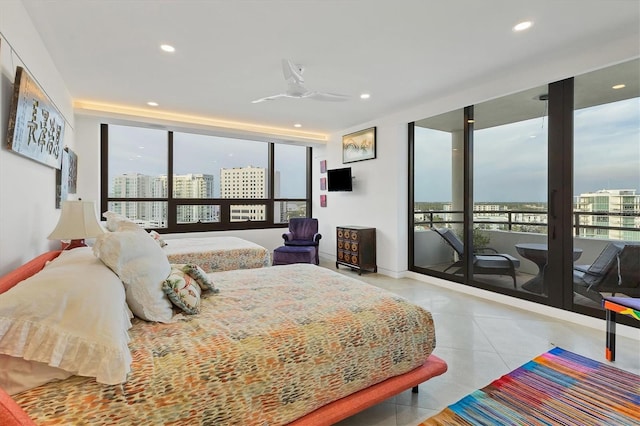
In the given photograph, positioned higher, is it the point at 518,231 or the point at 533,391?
the point at 518,231

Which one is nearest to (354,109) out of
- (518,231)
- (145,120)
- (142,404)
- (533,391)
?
(518,231)

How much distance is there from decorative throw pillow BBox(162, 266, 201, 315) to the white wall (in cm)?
105

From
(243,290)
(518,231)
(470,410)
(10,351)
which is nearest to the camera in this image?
(10,351)

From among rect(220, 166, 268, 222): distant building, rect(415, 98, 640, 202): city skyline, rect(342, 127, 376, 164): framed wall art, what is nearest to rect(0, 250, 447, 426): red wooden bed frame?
rect(415, 98, 640, 202): city skyline

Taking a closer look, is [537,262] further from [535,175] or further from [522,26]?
[522,26]

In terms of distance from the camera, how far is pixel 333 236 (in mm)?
6668

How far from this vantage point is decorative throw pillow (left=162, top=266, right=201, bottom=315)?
5.44 ft

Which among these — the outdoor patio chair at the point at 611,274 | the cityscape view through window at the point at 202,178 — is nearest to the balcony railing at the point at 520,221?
the outdoor patio chair at the point at 611,274

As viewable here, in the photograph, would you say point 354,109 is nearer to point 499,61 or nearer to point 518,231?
point 499,61

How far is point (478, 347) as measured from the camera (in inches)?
102

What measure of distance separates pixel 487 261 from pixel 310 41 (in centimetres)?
349

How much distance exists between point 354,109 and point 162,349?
435 centimetres

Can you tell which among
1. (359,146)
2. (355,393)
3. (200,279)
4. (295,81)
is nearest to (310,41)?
(295,81)

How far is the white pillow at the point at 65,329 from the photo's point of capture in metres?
1.01
